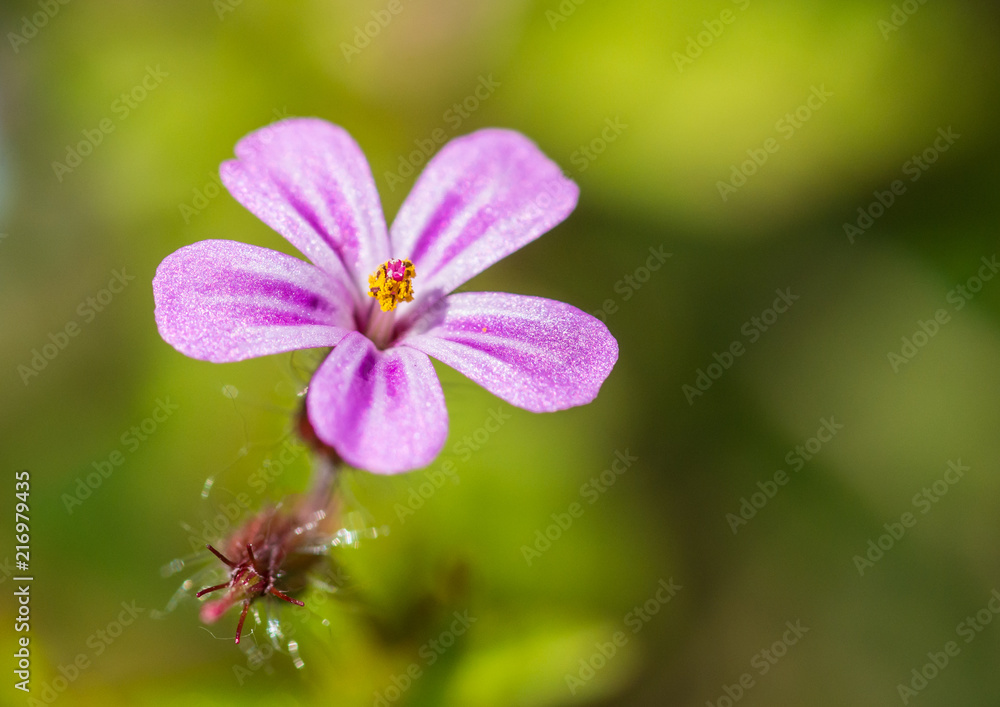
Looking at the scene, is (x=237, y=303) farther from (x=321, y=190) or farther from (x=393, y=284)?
(x=321, y=190)

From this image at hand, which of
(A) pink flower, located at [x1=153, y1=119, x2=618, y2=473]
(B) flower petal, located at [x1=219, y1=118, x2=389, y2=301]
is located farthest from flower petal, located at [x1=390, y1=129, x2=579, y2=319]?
(B) flower petal, located at [x1=219, y1=118, x2=389, y2=301]

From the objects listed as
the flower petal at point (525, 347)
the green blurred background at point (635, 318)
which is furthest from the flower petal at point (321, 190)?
the green blurred background at point (635, 318)

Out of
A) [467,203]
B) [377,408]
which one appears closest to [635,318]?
[467,203]

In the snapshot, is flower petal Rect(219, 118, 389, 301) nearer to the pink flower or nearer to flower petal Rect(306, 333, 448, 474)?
the pink flower

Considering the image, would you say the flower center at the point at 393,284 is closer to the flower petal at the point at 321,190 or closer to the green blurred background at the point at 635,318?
the flower petal at the point at 321,190

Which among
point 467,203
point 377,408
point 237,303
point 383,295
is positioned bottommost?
point 237,303

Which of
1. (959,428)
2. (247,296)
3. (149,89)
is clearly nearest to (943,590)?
(959,428)

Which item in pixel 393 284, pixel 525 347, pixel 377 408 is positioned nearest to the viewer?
pixel 377 408
